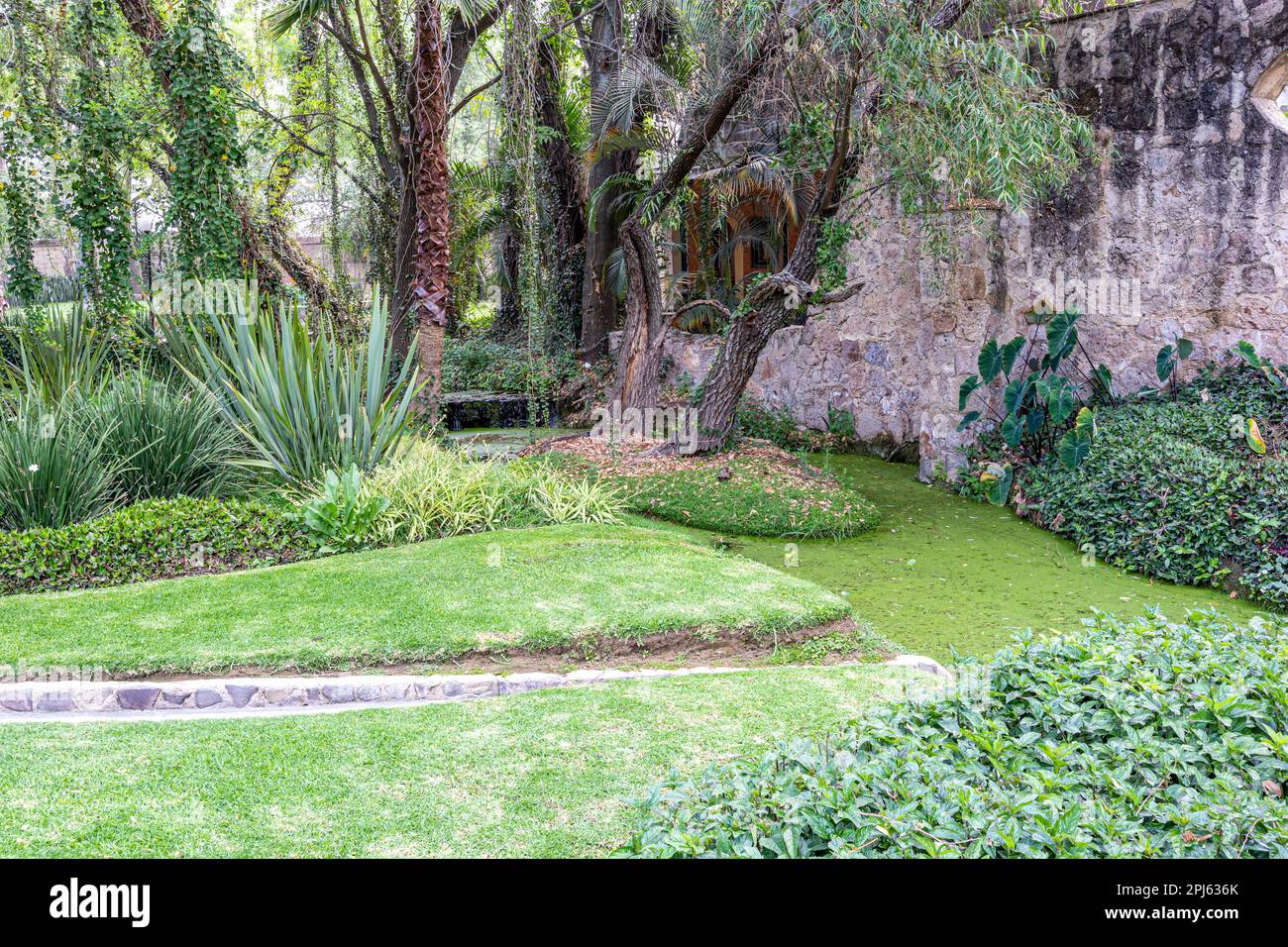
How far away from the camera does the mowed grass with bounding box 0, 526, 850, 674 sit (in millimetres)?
4867

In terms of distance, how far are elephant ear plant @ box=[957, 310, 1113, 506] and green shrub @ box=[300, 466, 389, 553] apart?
5.28m

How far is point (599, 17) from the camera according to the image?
13.4 m

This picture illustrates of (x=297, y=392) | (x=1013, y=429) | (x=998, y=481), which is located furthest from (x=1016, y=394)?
(x=297, y=392)

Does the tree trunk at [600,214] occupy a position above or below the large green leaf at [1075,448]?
above

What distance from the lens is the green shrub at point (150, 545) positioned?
6.04 metres

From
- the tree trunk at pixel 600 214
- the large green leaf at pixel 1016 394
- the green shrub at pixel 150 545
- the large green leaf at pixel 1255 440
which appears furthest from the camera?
the tree trunk at pixel 600 214

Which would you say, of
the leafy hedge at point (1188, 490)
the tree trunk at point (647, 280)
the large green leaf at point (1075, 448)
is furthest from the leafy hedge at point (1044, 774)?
the tree trunk at point (647, 280)

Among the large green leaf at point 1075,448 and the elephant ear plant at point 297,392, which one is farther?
the large green leaf at point 1075,448

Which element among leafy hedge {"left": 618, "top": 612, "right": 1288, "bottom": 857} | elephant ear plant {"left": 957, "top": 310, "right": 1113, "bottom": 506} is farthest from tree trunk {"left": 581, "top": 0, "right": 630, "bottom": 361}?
leafy hedge {"left": 618, "top": 612, "right": 1288, "bottom": 857}

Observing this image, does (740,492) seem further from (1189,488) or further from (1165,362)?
(1165,362)

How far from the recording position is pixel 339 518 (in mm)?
6781

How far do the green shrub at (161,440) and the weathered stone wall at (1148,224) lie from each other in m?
6.44

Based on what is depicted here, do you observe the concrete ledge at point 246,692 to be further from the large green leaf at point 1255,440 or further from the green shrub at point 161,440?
the large green leaf at point 1255,440
